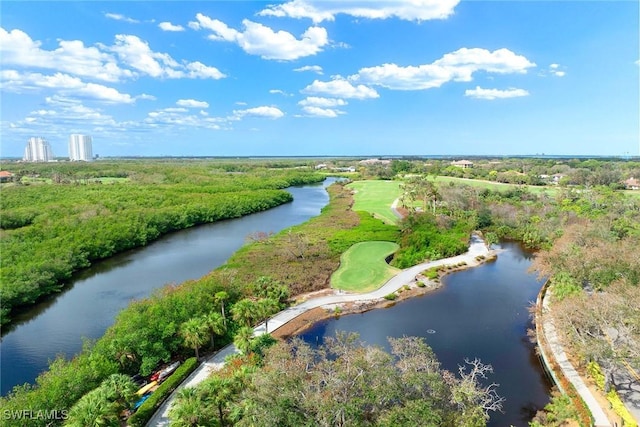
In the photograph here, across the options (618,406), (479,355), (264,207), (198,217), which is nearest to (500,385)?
(479,355)

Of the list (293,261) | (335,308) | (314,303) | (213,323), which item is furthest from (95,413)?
(293,261)

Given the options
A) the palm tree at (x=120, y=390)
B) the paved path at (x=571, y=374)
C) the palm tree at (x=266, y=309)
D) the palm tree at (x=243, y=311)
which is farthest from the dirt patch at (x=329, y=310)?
the paved path at (x=571, y=374)

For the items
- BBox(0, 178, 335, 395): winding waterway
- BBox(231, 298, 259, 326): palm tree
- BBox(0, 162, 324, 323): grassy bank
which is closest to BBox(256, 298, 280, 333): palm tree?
BBox(231, 298, 259, 326): palm tree

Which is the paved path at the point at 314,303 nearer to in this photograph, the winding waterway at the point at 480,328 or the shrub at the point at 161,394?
the shrub at the point at 161,394

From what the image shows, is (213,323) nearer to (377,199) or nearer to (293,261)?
(293,261)

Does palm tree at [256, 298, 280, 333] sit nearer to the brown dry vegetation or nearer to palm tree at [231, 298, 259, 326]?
palm tree at [231, 298, 259, 326]

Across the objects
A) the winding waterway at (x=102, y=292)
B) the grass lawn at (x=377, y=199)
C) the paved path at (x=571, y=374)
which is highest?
the grass lawn at (x=377, y=199)

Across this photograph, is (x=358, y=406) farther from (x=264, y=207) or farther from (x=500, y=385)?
(x=264, y=207)
